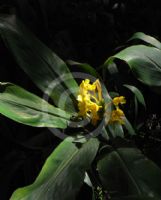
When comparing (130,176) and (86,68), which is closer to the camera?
(130,176)

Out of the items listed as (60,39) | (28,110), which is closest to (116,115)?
(28,110)

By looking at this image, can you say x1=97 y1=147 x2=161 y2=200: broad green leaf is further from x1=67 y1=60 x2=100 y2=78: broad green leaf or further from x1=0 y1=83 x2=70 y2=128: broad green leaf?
x1=67 y1=60 x2=100 y2=78: broad green leaf

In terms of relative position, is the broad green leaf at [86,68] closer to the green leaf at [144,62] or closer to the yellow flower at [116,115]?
the green leaf at [144,62]

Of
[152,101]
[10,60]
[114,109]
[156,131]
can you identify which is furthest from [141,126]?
[10,60]

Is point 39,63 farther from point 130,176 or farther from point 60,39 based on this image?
point 60,39

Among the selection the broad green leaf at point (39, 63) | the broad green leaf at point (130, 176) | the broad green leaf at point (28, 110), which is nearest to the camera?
the broad green leaf at point (130, 176)

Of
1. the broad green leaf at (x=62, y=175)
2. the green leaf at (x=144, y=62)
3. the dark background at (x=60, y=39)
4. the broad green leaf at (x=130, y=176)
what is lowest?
the dark background at (x=60, y=39)

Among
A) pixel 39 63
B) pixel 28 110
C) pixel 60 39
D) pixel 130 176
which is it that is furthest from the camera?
pixel 60 39

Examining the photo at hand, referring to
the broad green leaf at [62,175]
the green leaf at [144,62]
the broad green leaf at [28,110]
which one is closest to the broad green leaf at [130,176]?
the broad green leaf at [62,175]
